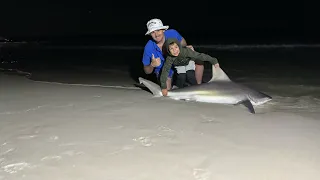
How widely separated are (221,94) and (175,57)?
957 mm

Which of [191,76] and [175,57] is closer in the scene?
[175,57]

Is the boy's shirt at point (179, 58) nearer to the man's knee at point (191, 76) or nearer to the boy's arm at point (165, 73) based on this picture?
the boy's arm at point (165, 73)

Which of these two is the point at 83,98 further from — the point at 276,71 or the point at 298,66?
the point at 298,66

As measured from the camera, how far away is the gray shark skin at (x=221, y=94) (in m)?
5.83

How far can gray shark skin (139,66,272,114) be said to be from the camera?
19.1 feet

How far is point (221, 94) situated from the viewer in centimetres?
593

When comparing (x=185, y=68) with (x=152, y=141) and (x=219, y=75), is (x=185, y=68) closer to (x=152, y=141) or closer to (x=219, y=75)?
(x=219, y=75)

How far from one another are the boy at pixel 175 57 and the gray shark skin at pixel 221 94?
0.18 m

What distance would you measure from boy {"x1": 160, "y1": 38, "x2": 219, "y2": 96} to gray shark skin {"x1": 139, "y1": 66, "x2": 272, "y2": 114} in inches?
7.2

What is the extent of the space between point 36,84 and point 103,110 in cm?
323

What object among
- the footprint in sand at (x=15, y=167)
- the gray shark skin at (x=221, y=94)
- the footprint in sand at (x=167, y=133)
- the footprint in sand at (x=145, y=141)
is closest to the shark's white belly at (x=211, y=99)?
the gray shark skin at (x=221, y=94)

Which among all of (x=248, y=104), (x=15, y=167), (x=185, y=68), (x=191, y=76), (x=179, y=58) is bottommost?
(x=15, y=167)

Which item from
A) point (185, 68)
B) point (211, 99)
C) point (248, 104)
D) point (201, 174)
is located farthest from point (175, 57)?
point (201, 174)

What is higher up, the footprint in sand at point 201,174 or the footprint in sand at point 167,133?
the footprint in sand at point 201,174
